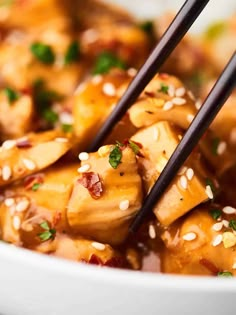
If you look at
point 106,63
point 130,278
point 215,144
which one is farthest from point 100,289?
point 106,63

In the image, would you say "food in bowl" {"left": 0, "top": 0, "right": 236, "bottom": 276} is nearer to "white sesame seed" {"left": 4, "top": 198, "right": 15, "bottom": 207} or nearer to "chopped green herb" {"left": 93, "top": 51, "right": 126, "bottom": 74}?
"white sesame seed" {"left": 4, "top": 198, "right": 15, "bottom": 207}

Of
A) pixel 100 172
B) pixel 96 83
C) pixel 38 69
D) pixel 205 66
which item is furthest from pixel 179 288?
pixel 205 66

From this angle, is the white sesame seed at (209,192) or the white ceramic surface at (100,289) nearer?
the white ceramic surface at (100,289)

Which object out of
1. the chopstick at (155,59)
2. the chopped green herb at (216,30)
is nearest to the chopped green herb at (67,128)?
the chopstick at (155,59)

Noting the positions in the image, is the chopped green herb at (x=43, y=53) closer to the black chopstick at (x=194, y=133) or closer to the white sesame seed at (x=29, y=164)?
the white sesame seed at (x=29, y=164)

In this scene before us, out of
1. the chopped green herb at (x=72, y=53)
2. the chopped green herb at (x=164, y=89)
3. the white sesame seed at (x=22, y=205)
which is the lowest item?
the white sesame seed at (x=22, y=205)

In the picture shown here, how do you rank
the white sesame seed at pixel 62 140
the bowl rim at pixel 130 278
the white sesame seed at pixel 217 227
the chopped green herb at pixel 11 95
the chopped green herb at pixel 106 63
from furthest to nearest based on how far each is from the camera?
1. the chopped green herb at pixel 106 63
2. the chopped green herb at pixel 11 95
3. the white sesame seed at pixel 62 140
4. the white sesame seed at pixel 217 227
5. the bowl rim at pixel 130 278
